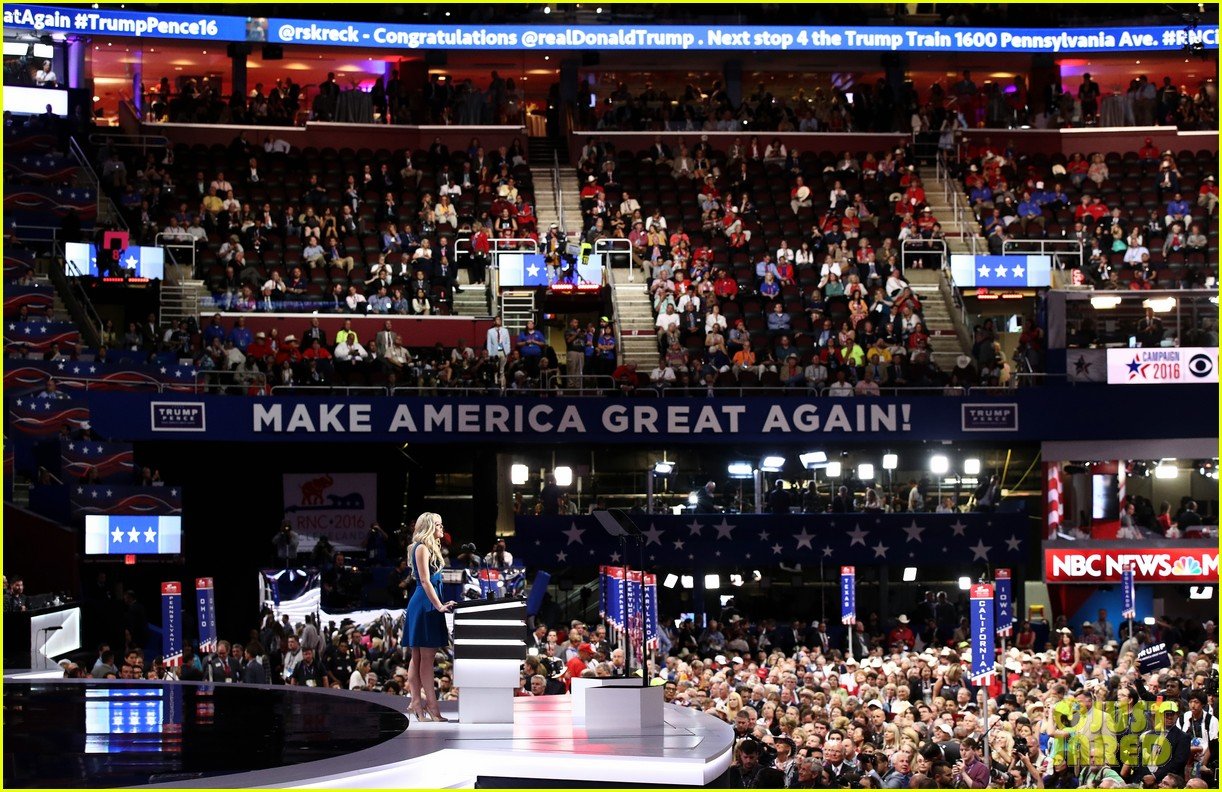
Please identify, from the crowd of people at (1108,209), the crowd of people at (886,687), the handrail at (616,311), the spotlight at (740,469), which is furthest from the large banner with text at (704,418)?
the crowd of people at (1108,209)

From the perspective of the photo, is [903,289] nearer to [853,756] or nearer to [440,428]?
[440,428]

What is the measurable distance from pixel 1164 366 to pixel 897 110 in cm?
1299

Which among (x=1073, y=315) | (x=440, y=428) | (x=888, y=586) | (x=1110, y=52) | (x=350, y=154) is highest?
(x=1110, y=52)

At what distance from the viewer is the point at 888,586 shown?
29156 mm

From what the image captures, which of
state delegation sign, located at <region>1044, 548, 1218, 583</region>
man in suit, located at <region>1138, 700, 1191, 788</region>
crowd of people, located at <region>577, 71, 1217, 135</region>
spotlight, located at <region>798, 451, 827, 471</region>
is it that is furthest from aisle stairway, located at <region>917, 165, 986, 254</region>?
man in suit, located at <region>1138, 700, 1191, 788</region>

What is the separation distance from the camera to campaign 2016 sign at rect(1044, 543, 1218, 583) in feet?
92.7

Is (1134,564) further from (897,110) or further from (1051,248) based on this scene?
(897,110)

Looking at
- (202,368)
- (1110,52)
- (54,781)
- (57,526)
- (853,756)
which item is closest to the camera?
(54,781)

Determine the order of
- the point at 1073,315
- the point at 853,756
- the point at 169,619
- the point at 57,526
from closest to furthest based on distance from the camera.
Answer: the point at 853,756 < the point at 169,619 < the point at 57,526 < the point at 1073,315

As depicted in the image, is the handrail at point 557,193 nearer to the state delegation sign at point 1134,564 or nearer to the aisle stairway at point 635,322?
the aisle stairway at point 635,322

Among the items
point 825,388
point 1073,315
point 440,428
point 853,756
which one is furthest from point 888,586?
point 853,756

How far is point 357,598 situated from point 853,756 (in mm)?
13396

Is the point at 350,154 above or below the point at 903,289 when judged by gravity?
above

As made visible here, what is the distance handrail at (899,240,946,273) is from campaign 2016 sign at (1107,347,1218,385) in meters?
5.56
